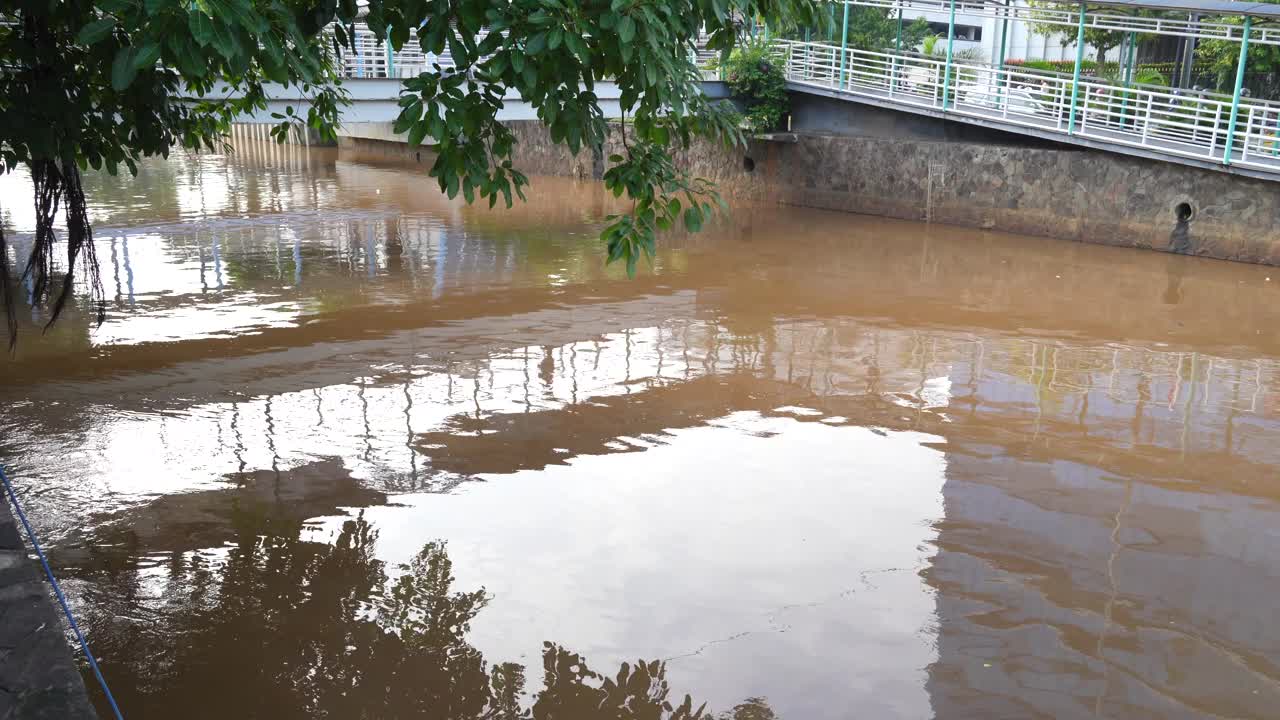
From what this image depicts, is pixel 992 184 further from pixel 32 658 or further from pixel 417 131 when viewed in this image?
pixel 32 658

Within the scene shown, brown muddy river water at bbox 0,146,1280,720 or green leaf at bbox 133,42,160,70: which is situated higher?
green leaf at bbox 133,42,160,70

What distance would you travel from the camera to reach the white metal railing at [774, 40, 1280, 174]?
51.4ft

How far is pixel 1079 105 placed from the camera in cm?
1969

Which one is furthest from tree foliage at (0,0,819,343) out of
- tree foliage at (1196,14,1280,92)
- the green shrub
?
tree foliage at (1196,14,1280,92)

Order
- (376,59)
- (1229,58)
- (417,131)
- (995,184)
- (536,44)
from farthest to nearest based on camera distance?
(1229,58) → (995,184) → (376,59) → (417,131) → (536,44)

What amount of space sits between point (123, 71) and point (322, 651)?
285 centimetres

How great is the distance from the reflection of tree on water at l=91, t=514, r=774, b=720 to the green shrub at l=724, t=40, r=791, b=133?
16980 millimetres

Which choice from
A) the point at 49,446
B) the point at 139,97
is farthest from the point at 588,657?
the point at 49,446

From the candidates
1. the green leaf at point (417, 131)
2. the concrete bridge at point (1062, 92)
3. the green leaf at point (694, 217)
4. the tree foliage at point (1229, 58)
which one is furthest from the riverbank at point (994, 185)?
the green leaf at point (417, 131)

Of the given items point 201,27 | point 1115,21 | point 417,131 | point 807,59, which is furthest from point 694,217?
point 807,59

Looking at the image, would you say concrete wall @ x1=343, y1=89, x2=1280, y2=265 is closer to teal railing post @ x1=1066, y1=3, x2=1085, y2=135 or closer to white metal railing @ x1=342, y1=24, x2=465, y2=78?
teal railing post @ x1=1066, y1=3, x2=1085, y2=135

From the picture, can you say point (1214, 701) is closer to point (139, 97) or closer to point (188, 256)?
point (139, 97)

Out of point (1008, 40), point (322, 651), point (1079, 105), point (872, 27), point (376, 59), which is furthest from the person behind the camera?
point (1008, 40)

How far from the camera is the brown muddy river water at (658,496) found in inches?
195
